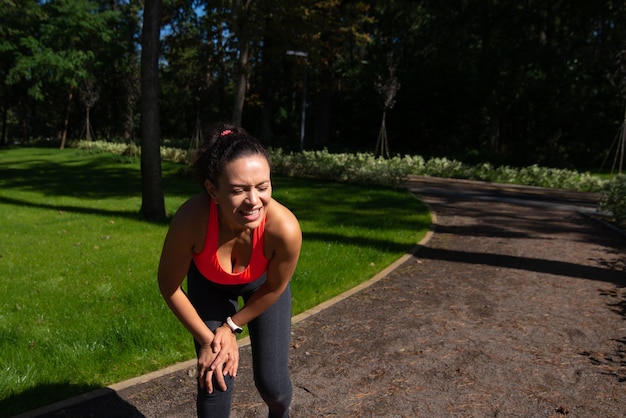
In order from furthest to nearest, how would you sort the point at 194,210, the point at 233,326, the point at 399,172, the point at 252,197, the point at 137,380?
the point at 399,172 → the point at 137,380 → the point at 233,326 → the point at 194,210 → the point at 252,197

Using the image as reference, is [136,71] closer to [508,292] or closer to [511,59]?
[511,59]

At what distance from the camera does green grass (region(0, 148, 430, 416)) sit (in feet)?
12.7

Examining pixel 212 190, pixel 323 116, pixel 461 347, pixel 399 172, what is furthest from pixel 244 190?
pixel 323 116

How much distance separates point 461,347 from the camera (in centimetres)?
441

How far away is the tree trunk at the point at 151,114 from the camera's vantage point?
9.22 meters

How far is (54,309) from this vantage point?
16.3 feet

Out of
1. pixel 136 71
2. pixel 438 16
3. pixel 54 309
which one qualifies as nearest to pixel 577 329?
pixel 54 309

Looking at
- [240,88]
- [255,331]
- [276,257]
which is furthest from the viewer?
[240,88]

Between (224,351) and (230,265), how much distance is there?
0.42 m

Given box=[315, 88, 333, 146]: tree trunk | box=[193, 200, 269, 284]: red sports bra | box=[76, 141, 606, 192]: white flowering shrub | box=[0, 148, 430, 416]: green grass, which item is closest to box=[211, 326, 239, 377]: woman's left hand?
box=[193, 200, 269, 284]: red sports bra

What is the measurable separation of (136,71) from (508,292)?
3174cm

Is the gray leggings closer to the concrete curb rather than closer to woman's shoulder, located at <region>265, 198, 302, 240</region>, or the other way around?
woman's shoulder, located at <region>265, 198, 302, 240</region>

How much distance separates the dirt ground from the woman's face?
6.08ft

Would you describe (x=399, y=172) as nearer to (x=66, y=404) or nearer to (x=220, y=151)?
(x=66, y=404)
